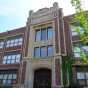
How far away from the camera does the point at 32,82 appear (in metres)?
22.9

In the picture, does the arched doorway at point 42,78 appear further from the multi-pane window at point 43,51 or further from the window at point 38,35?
the window at point 38,35

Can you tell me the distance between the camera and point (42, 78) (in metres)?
23.1

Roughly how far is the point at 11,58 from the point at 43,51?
263 inches

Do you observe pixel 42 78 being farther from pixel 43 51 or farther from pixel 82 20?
pixel 82 20

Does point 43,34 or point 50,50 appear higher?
point 43,34

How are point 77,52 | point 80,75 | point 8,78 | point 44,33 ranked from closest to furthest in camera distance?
point 80,75 → point 77,52 → point 8,78 → point 44,33

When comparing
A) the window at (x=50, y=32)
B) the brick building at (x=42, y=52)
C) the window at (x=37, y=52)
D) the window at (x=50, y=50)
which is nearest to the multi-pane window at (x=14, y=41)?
the brick building at (x=42, y=52)

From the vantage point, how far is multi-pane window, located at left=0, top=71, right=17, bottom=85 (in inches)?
954

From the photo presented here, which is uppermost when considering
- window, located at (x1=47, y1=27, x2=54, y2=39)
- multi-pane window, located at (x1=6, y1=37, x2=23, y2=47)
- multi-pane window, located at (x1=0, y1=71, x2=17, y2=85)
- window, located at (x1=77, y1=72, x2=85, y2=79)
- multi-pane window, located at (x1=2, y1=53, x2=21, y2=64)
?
window, located at (x1=47, y1=27, x2=54, y2=39)

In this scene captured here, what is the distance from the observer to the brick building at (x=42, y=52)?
20797 millimetres

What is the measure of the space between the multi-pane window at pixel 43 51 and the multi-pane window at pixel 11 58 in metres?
3.49

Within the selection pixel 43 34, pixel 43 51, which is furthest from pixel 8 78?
pixel 43 34

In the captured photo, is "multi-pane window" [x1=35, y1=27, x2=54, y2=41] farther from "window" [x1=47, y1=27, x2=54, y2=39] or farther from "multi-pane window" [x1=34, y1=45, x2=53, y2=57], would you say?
"multi-pane window" [x1=34, y1=45, x2=53, y2=57]

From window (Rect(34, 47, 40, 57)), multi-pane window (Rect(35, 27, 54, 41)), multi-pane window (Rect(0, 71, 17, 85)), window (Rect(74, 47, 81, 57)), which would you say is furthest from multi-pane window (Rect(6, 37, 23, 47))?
window (Rect(74, 47, 81, 57))
